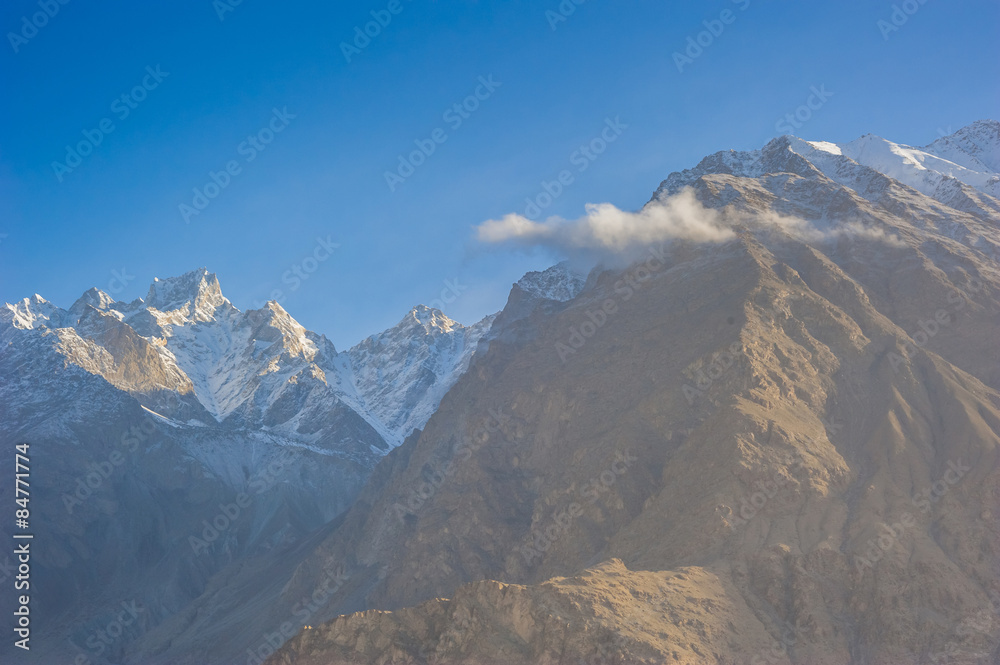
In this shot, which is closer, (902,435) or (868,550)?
(868,550)

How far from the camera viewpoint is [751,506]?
446 feet

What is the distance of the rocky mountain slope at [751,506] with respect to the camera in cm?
10806

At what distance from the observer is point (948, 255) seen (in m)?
200

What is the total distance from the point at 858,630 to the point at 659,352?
77820 mm

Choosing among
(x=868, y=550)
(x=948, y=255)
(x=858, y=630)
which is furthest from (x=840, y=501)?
(x=948, y=255)

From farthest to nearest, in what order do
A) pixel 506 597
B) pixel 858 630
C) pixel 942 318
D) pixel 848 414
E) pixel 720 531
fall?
1. pixel 942 318
2. pixel 848 414
3. pixel 720 531
4. pixel 858 630
5. pixel 506 597

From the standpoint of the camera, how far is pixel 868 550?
125438 millimetres

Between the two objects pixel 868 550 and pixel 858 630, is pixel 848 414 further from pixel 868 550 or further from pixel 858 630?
pixel 858 630

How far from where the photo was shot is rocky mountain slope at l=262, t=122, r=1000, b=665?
108m

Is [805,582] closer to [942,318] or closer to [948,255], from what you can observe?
[942,318]

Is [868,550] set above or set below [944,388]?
below

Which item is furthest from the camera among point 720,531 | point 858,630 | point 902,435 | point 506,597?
point 902,435

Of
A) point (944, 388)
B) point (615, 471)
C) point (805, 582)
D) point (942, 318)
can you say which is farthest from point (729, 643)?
point (942, 318)

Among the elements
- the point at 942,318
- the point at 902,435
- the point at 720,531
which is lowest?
the point at 720,531
